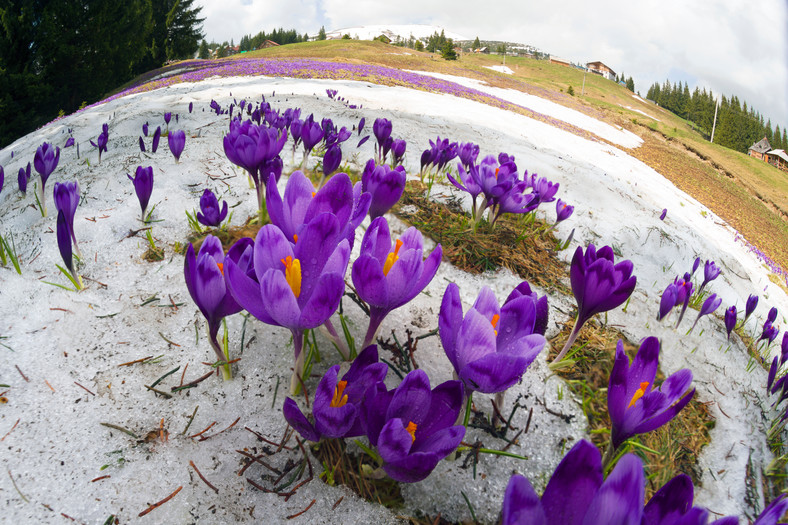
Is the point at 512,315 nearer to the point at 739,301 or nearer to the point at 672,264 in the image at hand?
the point at 672,264

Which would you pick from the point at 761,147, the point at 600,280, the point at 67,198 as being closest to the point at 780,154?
the point at 761,147

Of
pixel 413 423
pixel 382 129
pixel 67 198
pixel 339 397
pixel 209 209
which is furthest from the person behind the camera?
pixel 382 129

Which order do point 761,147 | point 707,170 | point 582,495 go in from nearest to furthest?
point 582,495 < point 707,170 < point 761,147

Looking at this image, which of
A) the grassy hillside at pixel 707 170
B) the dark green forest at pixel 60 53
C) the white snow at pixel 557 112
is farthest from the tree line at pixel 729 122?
the dark green forest at pixel 60 53

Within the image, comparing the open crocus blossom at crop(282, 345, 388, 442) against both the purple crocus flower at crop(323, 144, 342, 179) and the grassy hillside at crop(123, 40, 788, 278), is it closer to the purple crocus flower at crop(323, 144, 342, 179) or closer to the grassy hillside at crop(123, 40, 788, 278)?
the purple crocus flower at crop(323, 144, 342, 179)

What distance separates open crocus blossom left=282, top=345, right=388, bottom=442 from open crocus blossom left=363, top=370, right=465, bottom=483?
5 centimetres

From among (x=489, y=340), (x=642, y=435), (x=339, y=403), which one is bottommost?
(x=642, y=435)

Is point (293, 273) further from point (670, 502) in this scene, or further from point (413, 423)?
point (670, 502)

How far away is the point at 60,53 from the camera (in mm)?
14102

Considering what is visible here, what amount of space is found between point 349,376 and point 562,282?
5.36 ft

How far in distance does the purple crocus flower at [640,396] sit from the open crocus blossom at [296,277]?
0.69 meters

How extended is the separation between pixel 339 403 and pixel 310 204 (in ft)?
1.84

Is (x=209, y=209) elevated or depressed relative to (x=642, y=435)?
elevated

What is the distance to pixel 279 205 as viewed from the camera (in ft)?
3.81
